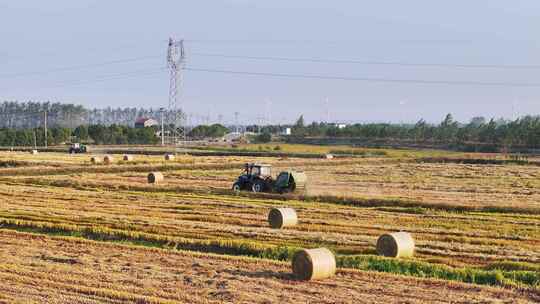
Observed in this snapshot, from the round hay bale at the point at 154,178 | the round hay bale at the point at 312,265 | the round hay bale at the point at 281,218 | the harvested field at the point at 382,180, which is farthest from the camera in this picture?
the round hay bale at the point at 154,178

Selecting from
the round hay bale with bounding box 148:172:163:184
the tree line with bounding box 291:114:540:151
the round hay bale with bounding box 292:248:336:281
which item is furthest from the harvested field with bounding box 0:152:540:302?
the tree line with bounding box 291:114:540:151

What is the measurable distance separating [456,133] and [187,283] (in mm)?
115039

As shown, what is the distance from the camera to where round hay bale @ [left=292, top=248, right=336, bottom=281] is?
53.9 ft

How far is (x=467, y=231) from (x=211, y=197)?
584 inches

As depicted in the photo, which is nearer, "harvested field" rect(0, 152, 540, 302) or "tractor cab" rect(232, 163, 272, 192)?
"harvested field" rect(0, 152, 540, 302)

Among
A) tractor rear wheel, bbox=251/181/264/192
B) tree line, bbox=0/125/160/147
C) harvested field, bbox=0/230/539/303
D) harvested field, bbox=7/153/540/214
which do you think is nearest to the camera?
harvested field, bbox=0/230/539/303

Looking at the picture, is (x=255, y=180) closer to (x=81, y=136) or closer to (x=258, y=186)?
(x=258, y=186)

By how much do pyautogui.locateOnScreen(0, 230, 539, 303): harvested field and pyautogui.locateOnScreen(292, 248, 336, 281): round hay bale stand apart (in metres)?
0.21

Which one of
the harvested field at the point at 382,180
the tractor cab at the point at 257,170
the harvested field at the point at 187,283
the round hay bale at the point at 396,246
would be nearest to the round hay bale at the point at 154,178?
the harvested field at the point at 382,180

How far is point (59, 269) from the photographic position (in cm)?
1769

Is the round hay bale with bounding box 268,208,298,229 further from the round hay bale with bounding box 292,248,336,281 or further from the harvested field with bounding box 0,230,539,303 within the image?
the round hay bale with bounding box 292,248,336,281

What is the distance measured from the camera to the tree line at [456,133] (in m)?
103

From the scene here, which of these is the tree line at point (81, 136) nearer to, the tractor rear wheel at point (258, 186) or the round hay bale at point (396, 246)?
the tractor rear wheel at point (258, 186)

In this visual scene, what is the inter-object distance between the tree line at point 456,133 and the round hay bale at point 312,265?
8533 cm
